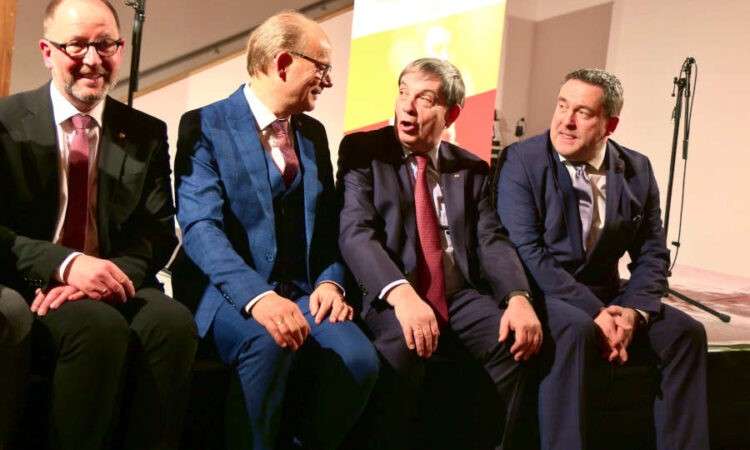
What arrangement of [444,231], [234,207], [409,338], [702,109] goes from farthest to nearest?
1. [702,109]
2. [444,231]
3. [234,207]
4. [409,338]

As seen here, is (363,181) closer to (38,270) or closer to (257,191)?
(257,191)

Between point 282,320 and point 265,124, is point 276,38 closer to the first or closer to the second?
point 265,124

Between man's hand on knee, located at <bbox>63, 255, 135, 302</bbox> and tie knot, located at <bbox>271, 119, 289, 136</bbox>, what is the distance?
2.10 ft

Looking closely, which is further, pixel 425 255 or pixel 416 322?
pixel 425 255

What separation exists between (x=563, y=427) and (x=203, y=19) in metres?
4.73

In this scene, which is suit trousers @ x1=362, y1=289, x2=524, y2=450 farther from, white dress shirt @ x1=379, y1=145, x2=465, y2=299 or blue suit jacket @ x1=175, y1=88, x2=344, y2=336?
blue suit jacket @ x1=175, y1=88, x2=344, y2=336

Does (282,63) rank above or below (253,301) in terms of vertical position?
above

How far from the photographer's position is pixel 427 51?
12.2ft

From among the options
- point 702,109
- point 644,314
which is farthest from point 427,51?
point 702,109

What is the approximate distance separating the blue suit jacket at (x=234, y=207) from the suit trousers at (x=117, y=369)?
0.56 ft

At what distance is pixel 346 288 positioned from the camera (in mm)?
2303

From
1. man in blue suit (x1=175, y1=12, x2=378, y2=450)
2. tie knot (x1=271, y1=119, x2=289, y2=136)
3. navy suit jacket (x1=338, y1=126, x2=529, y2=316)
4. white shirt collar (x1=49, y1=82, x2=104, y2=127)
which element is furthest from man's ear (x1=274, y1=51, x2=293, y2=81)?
white shirt collar (x1=49, y1=82, x2=104, y2=127)

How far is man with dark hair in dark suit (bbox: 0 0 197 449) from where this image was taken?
1672 millimetres

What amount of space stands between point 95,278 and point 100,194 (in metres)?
0.27
